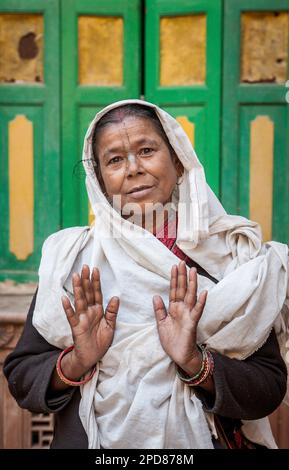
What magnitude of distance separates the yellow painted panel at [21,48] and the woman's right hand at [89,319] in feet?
6.65

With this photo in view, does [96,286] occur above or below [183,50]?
below

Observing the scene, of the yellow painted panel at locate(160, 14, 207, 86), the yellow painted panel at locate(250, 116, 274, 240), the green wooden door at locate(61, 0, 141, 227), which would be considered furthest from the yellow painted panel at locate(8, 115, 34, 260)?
the yellow painted panel at locate(250, 116, 274, 240)

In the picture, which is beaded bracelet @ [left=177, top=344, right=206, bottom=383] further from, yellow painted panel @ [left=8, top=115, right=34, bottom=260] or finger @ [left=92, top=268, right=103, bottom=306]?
yellow painted panel @ [left=8, top=115, right=34, bottom=260]

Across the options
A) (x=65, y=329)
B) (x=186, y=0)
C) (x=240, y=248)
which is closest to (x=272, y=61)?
(x=186, y=0)

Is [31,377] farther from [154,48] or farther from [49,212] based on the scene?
[154,48]

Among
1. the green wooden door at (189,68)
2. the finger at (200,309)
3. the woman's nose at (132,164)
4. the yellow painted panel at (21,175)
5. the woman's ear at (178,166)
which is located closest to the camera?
the finger at (200,309)

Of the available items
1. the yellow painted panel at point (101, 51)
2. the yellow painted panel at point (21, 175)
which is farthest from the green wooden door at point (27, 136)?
the yellow painted panel at point (101, 51)

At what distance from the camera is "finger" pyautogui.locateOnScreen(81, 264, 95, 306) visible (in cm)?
179

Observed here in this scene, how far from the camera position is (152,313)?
1.90m

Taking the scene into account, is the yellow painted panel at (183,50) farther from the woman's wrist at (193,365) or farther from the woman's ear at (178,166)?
the woman's wrist at (193,365)

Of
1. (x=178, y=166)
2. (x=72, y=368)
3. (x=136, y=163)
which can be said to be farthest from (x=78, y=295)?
(x=178, y=166)

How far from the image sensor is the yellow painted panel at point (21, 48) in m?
3.49

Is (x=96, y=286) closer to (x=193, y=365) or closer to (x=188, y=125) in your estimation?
(x=193, y=365)

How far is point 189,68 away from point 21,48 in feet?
3.14
